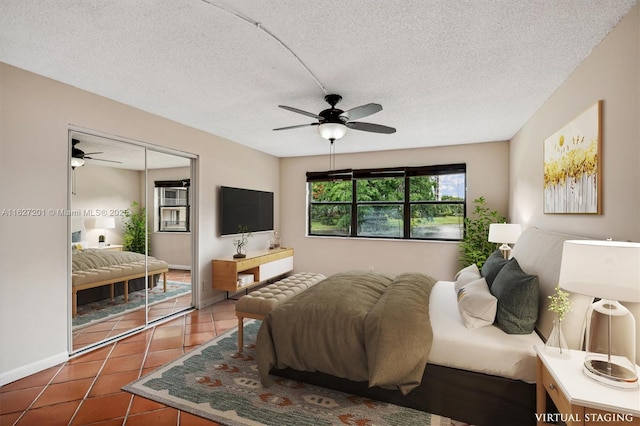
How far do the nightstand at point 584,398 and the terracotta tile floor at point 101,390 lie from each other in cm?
197

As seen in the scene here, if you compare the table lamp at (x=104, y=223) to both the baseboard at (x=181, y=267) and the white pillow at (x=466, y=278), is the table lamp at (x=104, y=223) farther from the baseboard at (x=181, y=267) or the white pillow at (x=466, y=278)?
the white pillow at (x=466, y=278)

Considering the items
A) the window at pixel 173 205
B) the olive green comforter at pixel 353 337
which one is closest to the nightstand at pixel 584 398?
the olive green comforter at pixel 353 337

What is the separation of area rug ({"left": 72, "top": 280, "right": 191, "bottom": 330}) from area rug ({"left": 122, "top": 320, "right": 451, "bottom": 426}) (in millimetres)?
1077

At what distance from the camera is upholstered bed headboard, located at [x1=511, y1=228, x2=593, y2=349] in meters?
1.76

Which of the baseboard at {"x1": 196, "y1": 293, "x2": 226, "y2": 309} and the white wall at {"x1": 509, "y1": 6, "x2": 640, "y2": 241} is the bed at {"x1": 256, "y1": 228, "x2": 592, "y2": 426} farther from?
the baseboard at {"x1": 196, "y1": 293, "x2": 226, "y2": 309}

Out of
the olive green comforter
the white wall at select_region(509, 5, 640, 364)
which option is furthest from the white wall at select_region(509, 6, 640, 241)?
the olive green comforter

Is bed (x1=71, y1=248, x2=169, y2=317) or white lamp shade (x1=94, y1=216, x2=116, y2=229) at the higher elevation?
white lamp shade (x1=94, y1=216, x2=116, y2=229)

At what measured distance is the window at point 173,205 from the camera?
3.80 metres

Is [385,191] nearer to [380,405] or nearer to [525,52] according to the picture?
[525,52]

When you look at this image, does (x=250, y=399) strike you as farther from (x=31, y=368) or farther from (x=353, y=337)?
(x=31, y=368)

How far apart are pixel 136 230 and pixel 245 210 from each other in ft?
6.23

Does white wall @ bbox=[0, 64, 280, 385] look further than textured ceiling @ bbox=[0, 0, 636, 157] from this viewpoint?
Yes

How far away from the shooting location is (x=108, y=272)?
3291mm

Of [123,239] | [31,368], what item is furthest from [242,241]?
[31,368]
